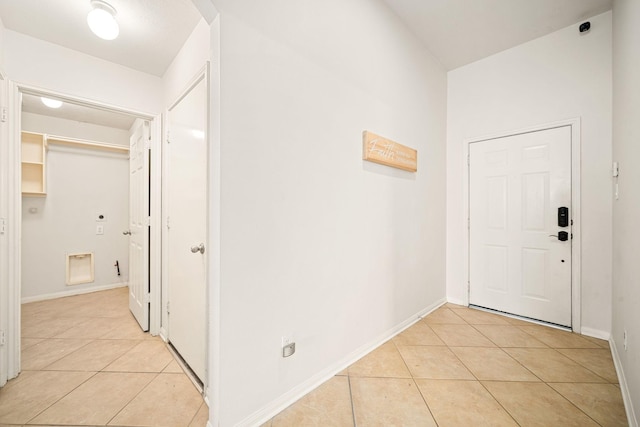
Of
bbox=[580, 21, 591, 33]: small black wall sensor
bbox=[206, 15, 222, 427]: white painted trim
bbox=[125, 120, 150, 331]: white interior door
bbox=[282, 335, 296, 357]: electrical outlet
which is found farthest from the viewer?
bbox=[125, 120, 150, 331]: white interior door

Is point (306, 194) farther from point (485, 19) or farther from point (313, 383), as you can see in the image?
point (485, 19)

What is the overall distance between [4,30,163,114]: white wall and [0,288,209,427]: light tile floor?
2.21m

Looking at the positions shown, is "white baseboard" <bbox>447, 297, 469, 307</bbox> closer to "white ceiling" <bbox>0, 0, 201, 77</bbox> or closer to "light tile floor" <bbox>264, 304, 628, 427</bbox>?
"light tile floor" <bbox>264, 304, 628, 427</bbox>

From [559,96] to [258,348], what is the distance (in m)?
3.68

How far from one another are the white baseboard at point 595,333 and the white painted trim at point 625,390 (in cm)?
28

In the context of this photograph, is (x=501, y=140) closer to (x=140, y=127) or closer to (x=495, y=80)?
(x=495, y=80)

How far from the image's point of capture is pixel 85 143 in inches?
147

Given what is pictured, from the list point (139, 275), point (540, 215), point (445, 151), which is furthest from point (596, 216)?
point (139, 275)

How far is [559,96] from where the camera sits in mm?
2572

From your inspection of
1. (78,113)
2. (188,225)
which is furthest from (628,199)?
(78,113)

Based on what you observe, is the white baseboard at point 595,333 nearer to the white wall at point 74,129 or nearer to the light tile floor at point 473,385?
the light tile floor at point 473,385

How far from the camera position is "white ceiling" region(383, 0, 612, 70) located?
226cm

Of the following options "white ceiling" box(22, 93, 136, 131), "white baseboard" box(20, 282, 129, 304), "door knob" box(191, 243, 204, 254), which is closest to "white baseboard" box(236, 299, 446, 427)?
"door knob" box(191, 243, 204, 254)

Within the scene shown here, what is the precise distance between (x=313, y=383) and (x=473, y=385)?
1.11 m
